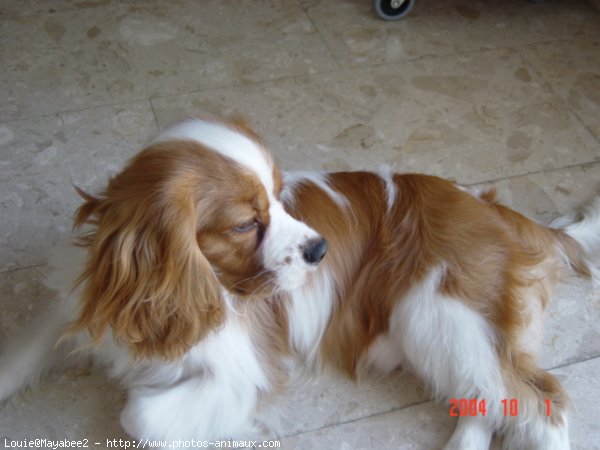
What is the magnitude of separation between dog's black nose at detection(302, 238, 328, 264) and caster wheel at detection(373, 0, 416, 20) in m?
2.28

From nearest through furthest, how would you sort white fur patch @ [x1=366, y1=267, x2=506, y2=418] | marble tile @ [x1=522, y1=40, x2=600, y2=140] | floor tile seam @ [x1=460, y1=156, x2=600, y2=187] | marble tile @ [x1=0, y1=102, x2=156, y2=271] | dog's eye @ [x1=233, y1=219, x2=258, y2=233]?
dog's eye @ [x1=233, y1=219, x2=258, y2=233], white fur patch @ [x1=366, y1=267, x2=506, y2=418], marble tile @ [x1=0, y1=102, x2=156, y2=271], floor tile seam @ [x1=460, y1=156, x2=600, y2=187], marble tile @ [x1=522, y1=40, x2=600, y2=140]

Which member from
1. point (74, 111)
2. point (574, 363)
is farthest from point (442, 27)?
point (574, 363)

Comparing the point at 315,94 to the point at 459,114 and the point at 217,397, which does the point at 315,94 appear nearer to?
the point at 459,114

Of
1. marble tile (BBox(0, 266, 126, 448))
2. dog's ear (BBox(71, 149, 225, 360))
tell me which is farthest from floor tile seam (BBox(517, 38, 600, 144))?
marble tile (BBox(0, 266, 126, 448))

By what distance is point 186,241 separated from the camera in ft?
5.87

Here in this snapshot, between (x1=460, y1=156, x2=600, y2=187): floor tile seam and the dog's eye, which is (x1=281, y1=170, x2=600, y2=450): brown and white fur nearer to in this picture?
the dog's eye

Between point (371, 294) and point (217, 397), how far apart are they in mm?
579

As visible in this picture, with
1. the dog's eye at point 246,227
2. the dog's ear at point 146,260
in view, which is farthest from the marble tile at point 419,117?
the dog's ear at point 146,260

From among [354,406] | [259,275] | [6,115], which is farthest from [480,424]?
[6,115]

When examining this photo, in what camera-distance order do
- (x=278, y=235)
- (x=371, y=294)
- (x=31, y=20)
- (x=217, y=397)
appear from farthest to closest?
(x=31, y=20), (x=371, y=294), (x=217, y=397), (x=278, y=235)

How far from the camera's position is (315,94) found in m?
3.44

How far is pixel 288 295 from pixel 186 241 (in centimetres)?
52

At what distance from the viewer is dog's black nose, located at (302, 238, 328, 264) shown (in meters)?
1.96

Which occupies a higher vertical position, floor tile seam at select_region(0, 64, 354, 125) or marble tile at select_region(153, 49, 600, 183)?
floor tile seam at select_region(0, 64, 354, 125)
